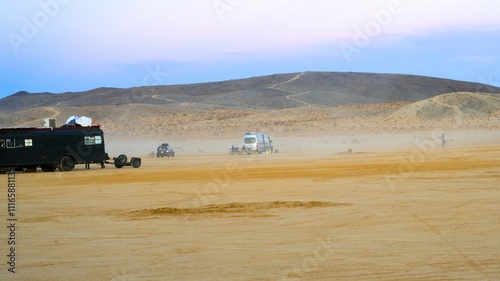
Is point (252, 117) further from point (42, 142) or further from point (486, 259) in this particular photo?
point (486, 259)

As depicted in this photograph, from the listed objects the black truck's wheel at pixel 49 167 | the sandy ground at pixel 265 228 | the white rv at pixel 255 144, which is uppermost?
the white rv at pixel 255 144

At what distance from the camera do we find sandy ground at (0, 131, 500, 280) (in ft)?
40.2

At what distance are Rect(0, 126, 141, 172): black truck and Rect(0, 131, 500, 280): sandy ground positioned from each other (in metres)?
9.71

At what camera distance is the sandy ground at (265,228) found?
1225cm

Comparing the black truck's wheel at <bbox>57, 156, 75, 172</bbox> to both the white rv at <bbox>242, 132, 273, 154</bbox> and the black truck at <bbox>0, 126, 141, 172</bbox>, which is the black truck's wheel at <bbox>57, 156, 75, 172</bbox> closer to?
the black truck at <bbox>0, 126, 141, 172</bbox>

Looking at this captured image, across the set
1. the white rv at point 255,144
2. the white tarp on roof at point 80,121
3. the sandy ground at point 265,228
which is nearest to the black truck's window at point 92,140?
the white tarp on roof at point 80,121

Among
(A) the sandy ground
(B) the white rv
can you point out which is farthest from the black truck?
(B) the white rv

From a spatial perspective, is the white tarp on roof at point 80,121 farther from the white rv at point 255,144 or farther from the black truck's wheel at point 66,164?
the white rv at point 255,144

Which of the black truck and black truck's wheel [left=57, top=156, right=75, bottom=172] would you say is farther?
black truck's wheel [left=57, top=156, right=75, bottom=172]

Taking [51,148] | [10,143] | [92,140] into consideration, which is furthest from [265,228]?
[92,140]

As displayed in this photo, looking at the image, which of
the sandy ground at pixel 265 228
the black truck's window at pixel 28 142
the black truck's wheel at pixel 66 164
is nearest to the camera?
the sandy ground at pixel 265 228

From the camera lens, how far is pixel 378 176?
2956cm

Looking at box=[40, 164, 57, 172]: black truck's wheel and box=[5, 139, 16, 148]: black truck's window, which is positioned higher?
box=[5, 139, 16, 148]: black truck's window

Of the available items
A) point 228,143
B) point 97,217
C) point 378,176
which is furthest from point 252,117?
point 97,217
